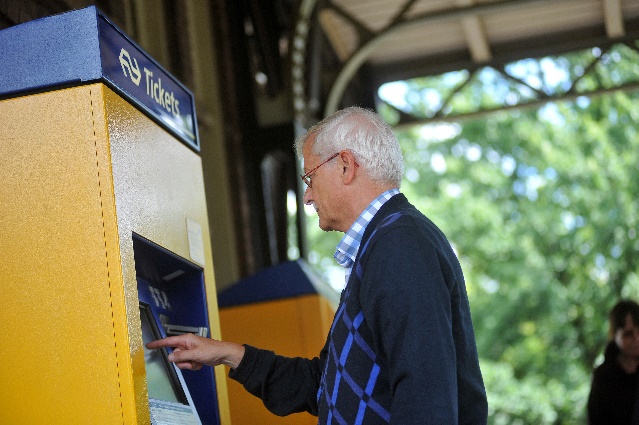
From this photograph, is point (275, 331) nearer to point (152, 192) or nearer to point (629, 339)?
point (152, 192)

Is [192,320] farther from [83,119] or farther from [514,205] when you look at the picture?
[514,205]

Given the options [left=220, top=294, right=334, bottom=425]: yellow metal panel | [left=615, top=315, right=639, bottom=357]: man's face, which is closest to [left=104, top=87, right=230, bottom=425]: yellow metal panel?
[left=220, top=294, right=334, bottom=425]: yellow metal panel

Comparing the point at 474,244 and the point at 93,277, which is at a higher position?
the point at 474,244

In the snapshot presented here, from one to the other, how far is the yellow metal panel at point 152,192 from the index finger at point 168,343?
0.81ft

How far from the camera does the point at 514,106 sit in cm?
905

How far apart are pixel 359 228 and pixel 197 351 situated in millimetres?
578

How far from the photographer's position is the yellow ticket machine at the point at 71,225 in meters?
2.14

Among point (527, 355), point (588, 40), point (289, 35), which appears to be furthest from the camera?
point (527, 355)

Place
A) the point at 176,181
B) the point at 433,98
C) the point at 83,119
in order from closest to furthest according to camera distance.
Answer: the point at 83,119, the point at 176,181, the point at 433,98

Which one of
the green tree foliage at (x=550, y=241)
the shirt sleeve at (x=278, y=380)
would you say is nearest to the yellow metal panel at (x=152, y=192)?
the shirt sleeve at (x=278, y=380)

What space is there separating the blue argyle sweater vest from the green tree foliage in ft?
44.7

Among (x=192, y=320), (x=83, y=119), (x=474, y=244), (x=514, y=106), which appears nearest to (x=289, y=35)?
(x=514, y=106)

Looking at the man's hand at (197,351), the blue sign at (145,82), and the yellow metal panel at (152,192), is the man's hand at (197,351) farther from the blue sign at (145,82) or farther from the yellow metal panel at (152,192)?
the blue sign at (145,82)

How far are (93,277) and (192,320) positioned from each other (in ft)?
2.41
